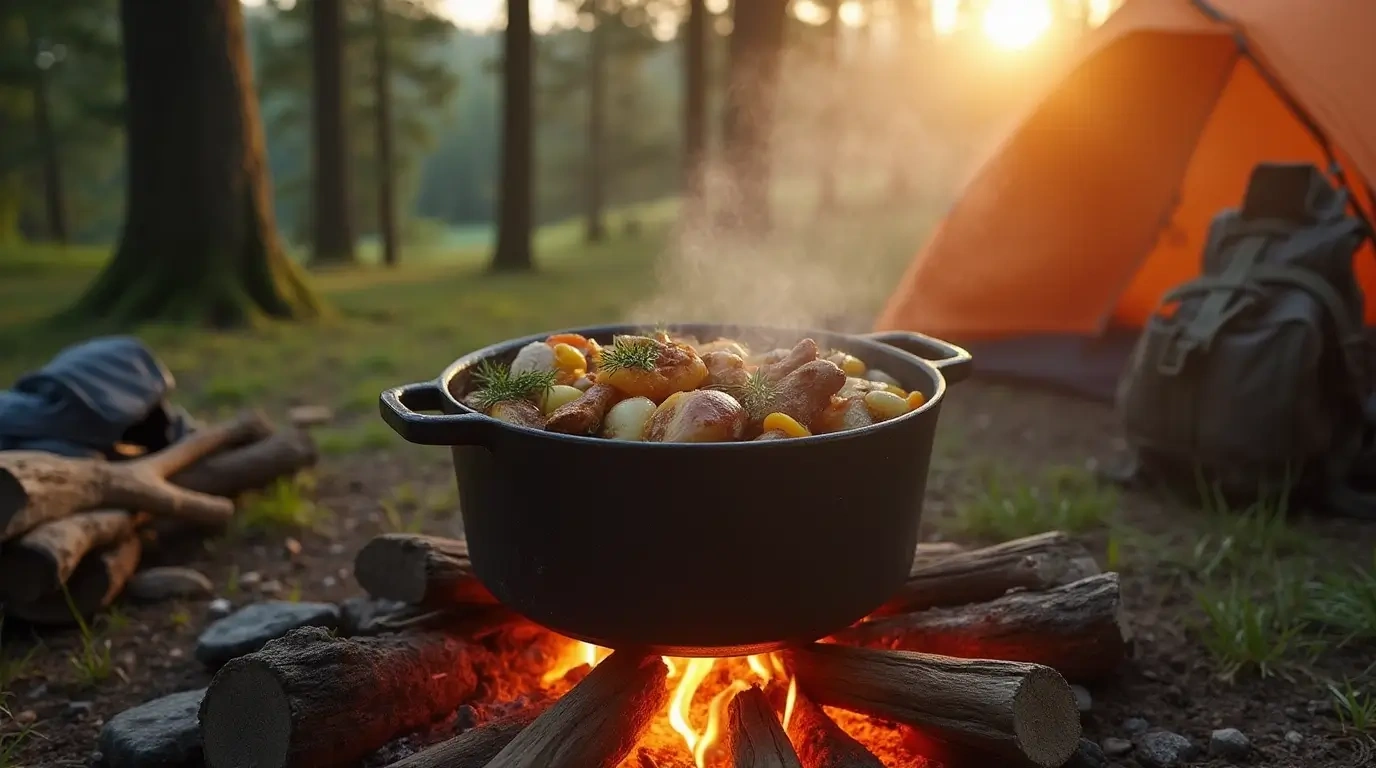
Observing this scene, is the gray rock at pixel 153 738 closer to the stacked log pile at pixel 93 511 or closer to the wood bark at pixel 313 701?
the wood bark at pixel 313 701

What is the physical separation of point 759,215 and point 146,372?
7.25 metres

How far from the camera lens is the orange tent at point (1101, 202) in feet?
18.5

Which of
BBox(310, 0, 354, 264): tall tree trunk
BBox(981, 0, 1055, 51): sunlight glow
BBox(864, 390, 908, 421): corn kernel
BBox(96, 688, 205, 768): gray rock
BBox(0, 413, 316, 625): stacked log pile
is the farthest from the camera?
BBox(310, 0, 354, 264): tall tree trunk

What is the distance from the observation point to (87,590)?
336cm

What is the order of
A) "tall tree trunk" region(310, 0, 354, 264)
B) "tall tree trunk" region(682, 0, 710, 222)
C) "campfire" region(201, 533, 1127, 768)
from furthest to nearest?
"tall tree trunk" region(682, 0, 710, 222) → "tall tree trunk" region(310, 0, 354, 264) → "campfire" region(201, 533, 1127, 768)

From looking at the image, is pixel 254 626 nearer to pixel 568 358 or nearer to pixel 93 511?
pixel 93 511

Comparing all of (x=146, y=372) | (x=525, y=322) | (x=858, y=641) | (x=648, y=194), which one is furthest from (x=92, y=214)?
(x=858, y=641)

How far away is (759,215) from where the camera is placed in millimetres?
10453

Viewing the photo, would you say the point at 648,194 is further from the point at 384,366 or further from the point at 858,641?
the point at 858,641

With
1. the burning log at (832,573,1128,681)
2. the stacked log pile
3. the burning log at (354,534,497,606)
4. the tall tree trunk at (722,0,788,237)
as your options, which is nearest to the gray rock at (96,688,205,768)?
the burning log at (354,534,497,606)

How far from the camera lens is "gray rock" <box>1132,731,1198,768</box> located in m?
2.51

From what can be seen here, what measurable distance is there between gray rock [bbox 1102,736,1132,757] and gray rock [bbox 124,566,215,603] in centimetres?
290

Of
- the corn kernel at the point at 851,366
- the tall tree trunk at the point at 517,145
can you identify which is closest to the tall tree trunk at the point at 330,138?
the tall tree trunk at the point at 517,145

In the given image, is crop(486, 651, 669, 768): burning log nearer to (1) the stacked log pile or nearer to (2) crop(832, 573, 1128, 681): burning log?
(2) crop(832, 573, 1128, 681): burning log
